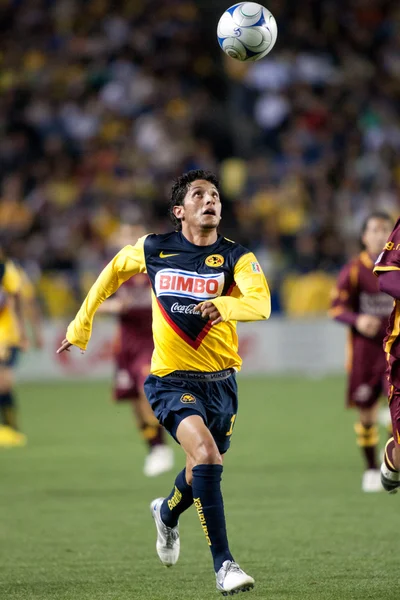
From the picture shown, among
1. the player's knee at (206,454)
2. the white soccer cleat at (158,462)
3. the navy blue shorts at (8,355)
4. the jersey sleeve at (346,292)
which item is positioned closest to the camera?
the player's knee at (206,454)

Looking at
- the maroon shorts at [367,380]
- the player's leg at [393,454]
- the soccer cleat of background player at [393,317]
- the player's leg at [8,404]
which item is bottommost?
the player's leg at [8,404]

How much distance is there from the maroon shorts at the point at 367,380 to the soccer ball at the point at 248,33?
319 centimetres

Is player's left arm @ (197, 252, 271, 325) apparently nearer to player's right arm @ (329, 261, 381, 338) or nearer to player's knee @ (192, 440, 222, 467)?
player's knee @ (192, 440, 222, 467)

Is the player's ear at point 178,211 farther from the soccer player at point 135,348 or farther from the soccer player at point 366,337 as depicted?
the soccer player at point 135,348

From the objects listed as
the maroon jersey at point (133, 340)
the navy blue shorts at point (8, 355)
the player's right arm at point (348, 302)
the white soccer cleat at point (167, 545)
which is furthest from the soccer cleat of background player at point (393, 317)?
the navy blue shorts at point (8, 355)

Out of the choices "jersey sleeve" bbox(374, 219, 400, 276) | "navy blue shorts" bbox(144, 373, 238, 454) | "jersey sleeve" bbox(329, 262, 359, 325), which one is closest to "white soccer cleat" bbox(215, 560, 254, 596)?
"navy blue shorts" bbox(144, 373, 238, 454)

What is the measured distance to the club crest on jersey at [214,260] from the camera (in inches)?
241

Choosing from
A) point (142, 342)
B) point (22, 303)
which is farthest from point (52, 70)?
point (142, 342)

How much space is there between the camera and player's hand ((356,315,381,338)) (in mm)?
9188

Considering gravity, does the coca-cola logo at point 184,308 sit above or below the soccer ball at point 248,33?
below

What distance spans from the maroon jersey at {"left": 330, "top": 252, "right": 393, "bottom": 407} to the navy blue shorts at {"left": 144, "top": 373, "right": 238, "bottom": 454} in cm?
336

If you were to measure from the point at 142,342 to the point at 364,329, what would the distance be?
108 inches

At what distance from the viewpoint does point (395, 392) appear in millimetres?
6062

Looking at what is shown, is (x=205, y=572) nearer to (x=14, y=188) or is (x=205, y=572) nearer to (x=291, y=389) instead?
(x=291, y=389)
